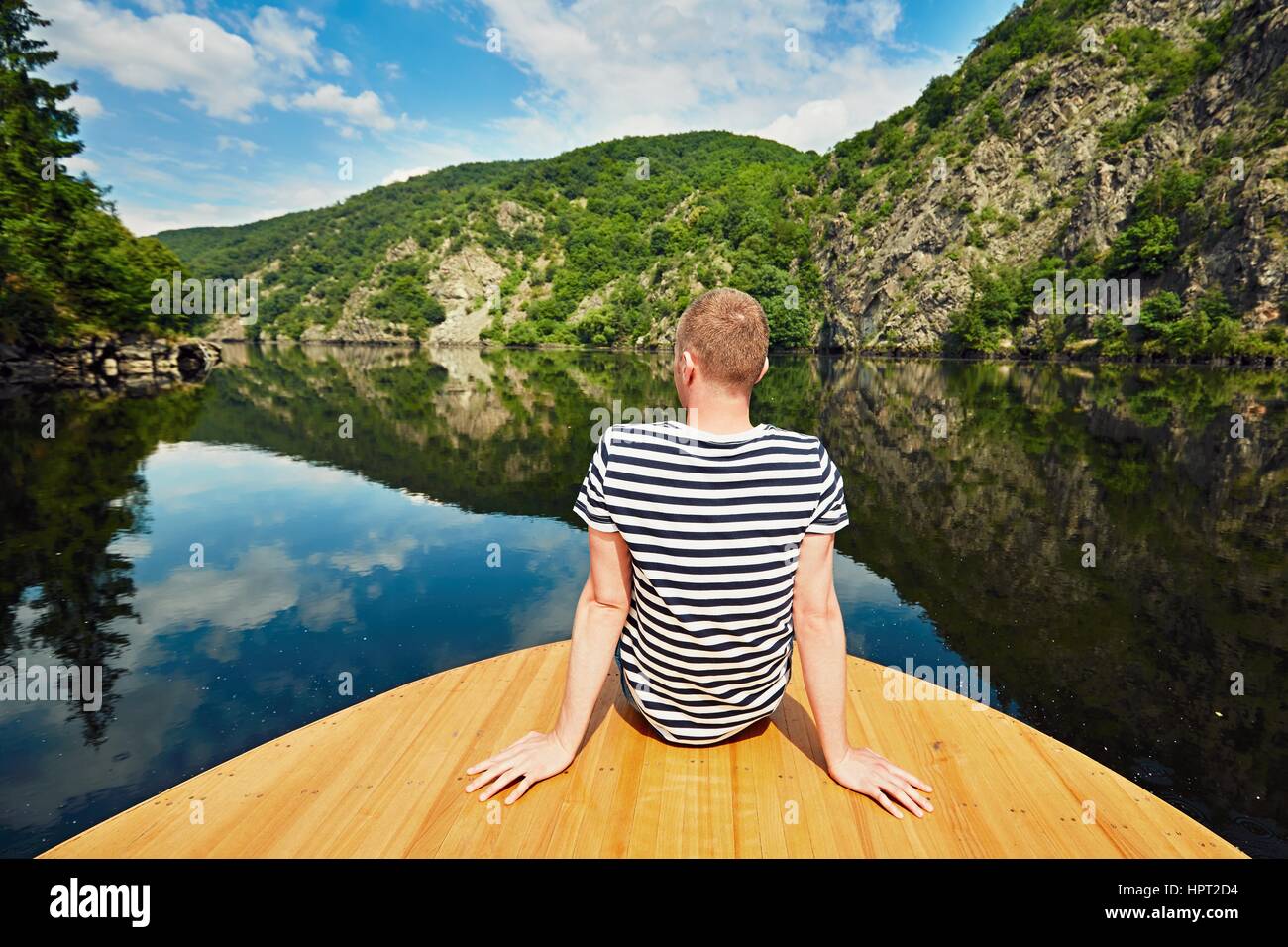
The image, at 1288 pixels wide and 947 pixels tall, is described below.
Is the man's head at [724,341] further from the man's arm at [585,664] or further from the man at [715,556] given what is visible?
the man's arm at [585,664]

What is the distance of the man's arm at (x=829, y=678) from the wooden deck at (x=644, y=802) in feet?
0.33

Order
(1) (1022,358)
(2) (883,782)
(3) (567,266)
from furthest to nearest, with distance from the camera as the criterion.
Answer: (3) (567,266)
(1) (1022,358)
(2) (883,782)

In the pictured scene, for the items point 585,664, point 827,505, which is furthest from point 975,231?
point 585,664

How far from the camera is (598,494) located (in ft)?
9.48

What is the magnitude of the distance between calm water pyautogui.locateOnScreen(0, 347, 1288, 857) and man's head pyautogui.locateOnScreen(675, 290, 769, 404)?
6293 mm

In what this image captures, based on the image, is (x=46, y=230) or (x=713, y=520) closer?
(x=713, y=520)

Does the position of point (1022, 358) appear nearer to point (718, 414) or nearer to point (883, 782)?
point (883, 782)

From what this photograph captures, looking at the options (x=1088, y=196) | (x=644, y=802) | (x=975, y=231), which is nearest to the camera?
(x=644, y=802)

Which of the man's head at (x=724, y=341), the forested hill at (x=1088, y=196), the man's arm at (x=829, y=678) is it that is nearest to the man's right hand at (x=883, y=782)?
the man's arm at (x=829, y=678)

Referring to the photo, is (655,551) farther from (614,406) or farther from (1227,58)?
(1227,58)

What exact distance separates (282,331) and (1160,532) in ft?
688

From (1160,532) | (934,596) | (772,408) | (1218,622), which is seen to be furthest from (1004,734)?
(772,408)

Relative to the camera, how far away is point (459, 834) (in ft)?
9.63

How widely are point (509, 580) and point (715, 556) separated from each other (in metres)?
8.80
